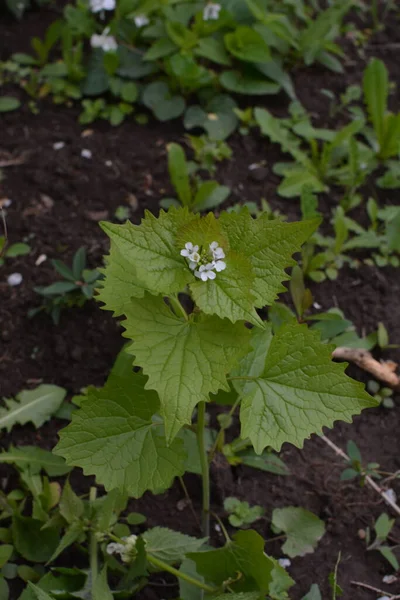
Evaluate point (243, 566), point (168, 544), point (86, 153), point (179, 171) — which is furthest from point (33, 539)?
point (86, 153)

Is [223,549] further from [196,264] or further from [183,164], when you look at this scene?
[183,164]

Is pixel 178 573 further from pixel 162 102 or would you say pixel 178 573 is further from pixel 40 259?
pixel 162 102

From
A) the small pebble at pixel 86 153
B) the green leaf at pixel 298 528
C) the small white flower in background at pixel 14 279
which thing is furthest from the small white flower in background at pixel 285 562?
the small pebble at pixel 86 153

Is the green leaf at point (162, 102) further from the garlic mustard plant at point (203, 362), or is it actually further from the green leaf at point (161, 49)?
the garlic mustard plant at point (203, 362)

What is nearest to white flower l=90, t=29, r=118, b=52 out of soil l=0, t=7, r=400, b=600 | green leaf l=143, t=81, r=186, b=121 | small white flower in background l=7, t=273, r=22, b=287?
green leaf l=143, t=81, r=186, b=121

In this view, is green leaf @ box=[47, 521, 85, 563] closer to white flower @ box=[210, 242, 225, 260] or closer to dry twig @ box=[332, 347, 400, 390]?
white flower @ box=[210, 242, 225, 260]
